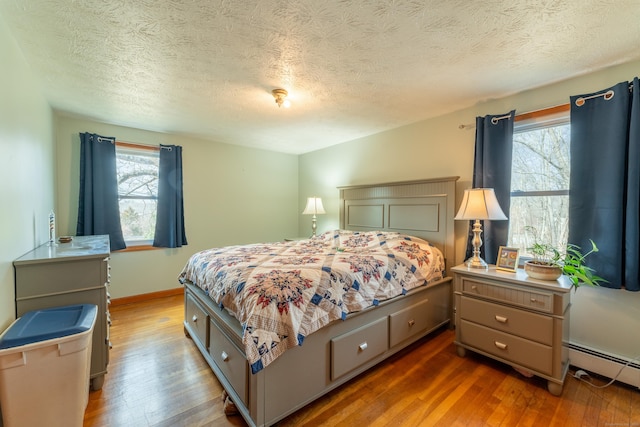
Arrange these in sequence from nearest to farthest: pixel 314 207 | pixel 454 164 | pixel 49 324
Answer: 1. pixel 49 324
2. pixel 454 164
3. pixel 314 207

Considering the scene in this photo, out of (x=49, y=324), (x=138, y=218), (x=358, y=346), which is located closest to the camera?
(x=49, y=324)

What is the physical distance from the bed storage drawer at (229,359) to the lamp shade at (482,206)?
2048 mm

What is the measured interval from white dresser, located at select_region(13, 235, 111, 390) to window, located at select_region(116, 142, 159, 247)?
5.73 ft

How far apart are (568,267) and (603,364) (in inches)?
31.9

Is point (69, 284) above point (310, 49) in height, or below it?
below

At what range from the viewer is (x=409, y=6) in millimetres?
1379

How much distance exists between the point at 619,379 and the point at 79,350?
11.5 ft

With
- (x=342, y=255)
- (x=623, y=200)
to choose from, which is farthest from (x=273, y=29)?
(x=623, y=200)

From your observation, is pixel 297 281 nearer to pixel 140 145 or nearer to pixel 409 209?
pixel 409 209

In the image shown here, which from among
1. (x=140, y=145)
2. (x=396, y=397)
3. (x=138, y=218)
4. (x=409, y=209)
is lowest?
→ (x=396, y=397)

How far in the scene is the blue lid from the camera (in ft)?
4.09

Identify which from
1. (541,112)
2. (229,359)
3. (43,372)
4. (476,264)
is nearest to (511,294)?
(476,264)

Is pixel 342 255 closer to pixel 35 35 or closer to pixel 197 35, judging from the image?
pixel 197 35

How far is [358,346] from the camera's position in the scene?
1.90 metres
